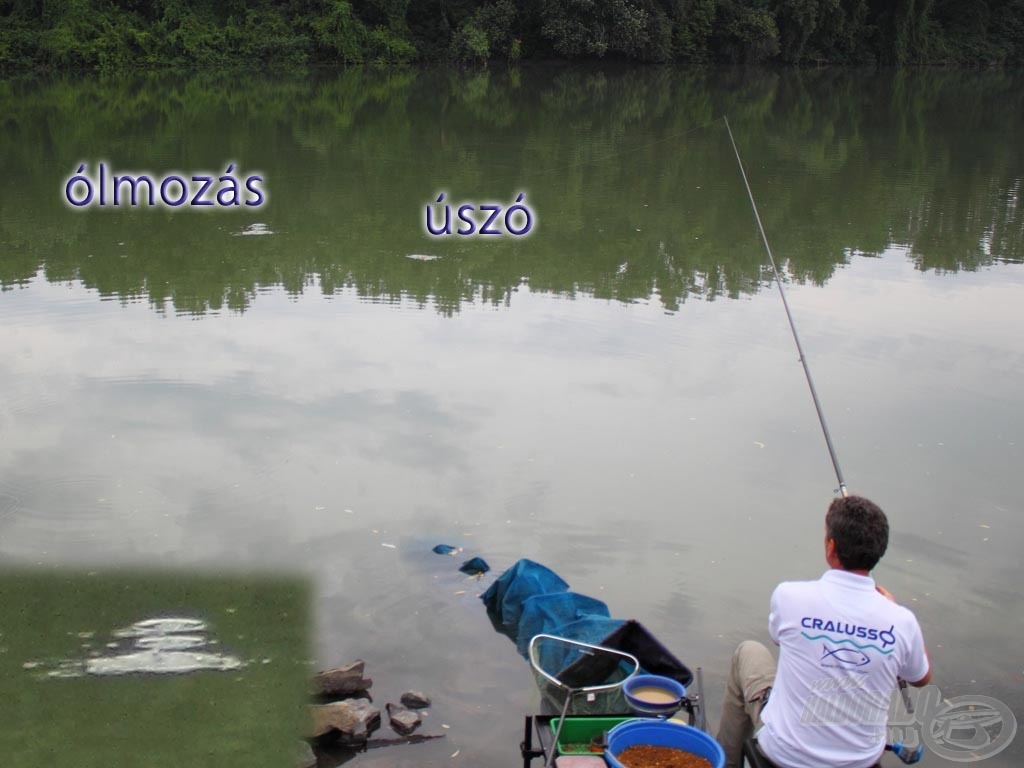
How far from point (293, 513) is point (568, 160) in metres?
10.7

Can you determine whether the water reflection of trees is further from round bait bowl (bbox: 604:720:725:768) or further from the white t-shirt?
the white t-shirt

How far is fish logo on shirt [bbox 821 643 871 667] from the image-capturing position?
2463mm

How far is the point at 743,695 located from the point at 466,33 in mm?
29417

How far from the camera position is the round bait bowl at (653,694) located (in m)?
3.15

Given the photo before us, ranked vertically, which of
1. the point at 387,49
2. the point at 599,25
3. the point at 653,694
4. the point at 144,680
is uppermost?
the point at 599,25

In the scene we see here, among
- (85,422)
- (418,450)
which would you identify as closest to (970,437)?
(418,450)

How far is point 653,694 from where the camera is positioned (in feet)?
10.8

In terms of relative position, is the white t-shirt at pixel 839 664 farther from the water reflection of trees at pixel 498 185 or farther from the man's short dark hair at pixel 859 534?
the water reflection of trees at pixel 498 185

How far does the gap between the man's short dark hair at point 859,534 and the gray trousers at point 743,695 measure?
22.7 inches

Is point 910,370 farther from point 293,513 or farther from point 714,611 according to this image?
point 293,513

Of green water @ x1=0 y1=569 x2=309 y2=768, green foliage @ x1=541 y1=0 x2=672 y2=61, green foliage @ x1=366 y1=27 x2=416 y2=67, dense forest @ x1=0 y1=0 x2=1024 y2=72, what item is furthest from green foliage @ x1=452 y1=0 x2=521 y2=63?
green water @ x1=0 y1=569 x2=309 y2=768

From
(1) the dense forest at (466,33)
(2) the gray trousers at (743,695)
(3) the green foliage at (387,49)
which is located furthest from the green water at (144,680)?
(3) the green foliage at (387,49)

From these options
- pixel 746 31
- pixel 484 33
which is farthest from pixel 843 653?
pixel 746 31
